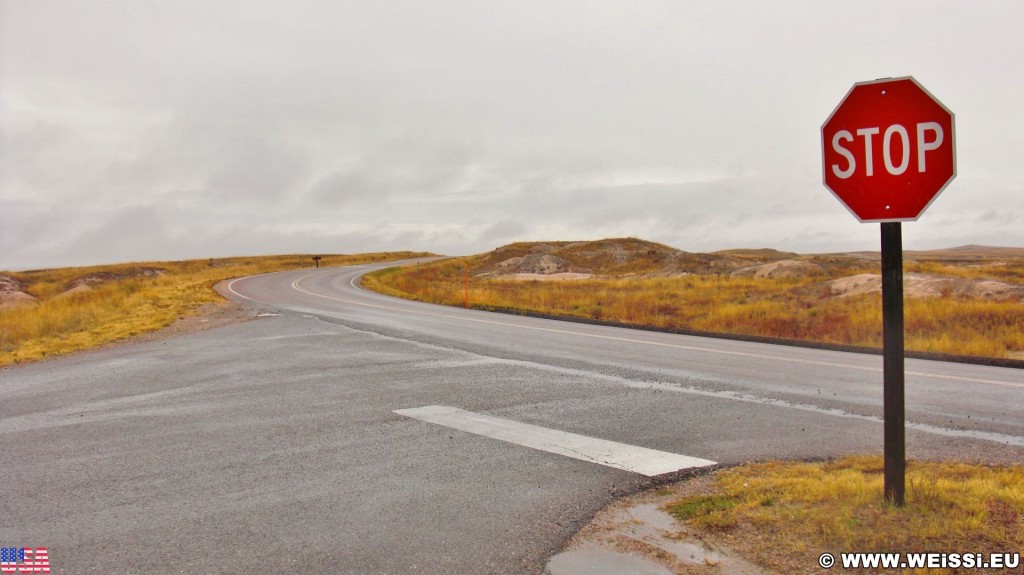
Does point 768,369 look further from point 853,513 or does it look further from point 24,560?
point 24,560

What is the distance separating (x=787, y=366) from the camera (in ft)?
36.9

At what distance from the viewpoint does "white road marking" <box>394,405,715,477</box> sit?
578cm

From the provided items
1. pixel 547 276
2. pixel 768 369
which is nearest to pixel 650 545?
pixel 768 369

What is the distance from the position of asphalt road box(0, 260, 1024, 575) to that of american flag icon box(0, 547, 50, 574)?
2.7 inches

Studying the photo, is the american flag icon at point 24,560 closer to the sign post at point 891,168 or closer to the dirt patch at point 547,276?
the sign post at point 891,168

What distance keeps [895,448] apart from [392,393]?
610 centimetres

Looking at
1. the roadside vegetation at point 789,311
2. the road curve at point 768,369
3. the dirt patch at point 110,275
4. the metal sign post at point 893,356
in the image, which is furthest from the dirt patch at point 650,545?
the dirt patch at point 110,275

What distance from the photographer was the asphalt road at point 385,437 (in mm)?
4312

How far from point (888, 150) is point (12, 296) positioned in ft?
169

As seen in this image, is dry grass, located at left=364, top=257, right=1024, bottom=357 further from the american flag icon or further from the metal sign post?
the american flag icon

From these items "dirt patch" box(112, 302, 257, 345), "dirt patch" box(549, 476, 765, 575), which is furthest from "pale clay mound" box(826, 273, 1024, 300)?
"dirt patch" box(549, 476, 765, 575)

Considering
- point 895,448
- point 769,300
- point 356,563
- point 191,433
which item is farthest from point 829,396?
point 769,300

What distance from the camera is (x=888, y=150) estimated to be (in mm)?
4199

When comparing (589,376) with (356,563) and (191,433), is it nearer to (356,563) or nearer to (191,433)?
(191,433)
